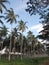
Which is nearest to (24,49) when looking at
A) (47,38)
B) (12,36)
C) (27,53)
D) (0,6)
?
(27,53)

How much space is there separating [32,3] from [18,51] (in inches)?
4022

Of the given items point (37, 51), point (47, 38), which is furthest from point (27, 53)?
point (47, 38)

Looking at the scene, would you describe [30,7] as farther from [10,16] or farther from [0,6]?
[10,16]

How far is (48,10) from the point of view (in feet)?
51.5

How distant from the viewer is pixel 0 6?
154ft

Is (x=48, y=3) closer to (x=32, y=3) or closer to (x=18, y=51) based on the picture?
(x=32, y=3)

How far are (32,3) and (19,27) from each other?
68.6m

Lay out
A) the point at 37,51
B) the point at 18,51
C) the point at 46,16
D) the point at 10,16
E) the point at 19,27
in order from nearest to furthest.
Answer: the point at 46,16, the point at 10,16, the point at 19,27, the point at 18,51, the point at 37,51

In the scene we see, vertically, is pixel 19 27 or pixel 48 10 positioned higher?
pixel 19 27

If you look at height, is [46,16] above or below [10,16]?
below

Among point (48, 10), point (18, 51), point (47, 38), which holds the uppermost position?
point (18, 51)

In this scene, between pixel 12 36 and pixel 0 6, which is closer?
pixel 0 6

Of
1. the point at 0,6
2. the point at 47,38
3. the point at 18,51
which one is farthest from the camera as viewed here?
the point at 18,51

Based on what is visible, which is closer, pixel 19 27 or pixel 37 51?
pixel 19 27
